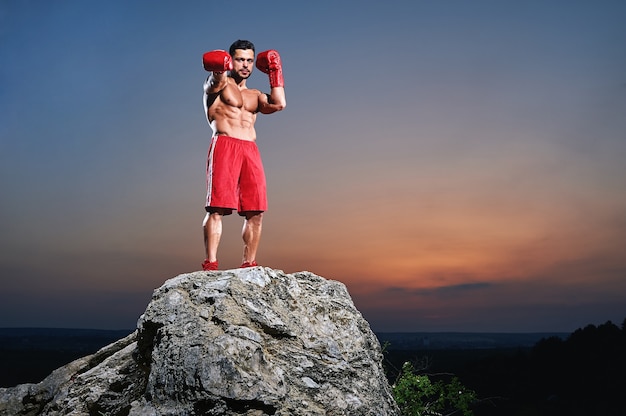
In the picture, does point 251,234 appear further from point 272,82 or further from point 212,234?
point 272,82

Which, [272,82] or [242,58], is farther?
[272,82]

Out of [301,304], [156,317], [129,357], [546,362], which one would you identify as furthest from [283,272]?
[546,362]

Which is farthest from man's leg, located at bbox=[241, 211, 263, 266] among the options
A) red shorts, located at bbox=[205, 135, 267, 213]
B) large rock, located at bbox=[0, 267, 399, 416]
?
large rock, located at bbox=[0, 267, 399, 416]

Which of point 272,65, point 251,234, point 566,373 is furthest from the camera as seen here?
point 566,373

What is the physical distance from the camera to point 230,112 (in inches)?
286

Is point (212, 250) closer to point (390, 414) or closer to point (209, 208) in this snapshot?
point (209, 208)

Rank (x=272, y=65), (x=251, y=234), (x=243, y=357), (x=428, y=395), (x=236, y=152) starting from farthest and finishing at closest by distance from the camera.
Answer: (x=428, y=395), (x=272, y=65), (x=251, y=234), (x=236, y=152), (x=243, y=357)

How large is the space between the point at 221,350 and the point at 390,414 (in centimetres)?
186

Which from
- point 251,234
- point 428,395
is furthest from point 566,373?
point 251,234

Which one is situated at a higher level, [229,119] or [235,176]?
[229,119]

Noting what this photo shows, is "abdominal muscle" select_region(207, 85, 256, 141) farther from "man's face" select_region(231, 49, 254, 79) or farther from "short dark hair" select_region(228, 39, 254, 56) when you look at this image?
"short dark hair" select_region(228, 39, 254, 56)

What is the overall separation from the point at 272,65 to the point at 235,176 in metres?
1.50

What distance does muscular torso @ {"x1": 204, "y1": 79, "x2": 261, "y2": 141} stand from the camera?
7234mm

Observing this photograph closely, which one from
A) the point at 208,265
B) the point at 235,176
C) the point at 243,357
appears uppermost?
the point at 235,176
